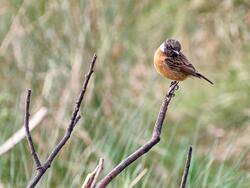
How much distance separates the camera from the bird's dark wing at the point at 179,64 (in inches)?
57.6

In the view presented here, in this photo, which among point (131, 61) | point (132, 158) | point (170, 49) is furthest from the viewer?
point (131, 61)

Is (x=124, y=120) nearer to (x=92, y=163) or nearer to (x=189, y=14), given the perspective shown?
(x=92, y=163)

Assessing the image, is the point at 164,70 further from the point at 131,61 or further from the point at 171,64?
Answer: the point at 131,61

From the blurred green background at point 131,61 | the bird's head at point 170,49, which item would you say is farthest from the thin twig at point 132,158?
the blurred green background at point 131,61

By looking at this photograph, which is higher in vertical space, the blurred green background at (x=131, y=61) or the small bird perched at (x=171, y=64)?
the blurred green background at (x=131, y=61)

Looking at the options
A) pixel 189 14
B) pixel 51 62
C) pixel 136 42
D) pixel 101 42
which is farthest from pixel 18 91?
pixel 189 14

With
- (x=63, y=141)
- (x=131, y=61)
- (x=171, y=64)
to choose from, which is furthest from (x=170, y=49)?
(x=131, y=61)

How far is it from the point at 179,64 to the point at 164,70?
0.05m

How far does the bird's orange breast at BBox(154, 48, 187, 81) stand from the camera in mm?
1449

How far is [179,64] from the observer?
1.49 metres

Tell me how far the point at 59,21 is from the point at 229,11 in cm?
93

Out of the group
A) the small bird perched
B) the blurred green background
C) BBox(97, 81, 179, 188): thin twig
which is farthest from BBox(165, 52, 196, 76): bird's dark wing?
the blurred green background

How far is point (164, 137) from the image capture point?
A: 11.9 feet

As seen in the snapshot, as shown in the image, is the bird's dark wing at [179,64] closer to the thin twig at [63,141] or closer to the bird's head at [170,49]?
the bird's head at [170,49]
